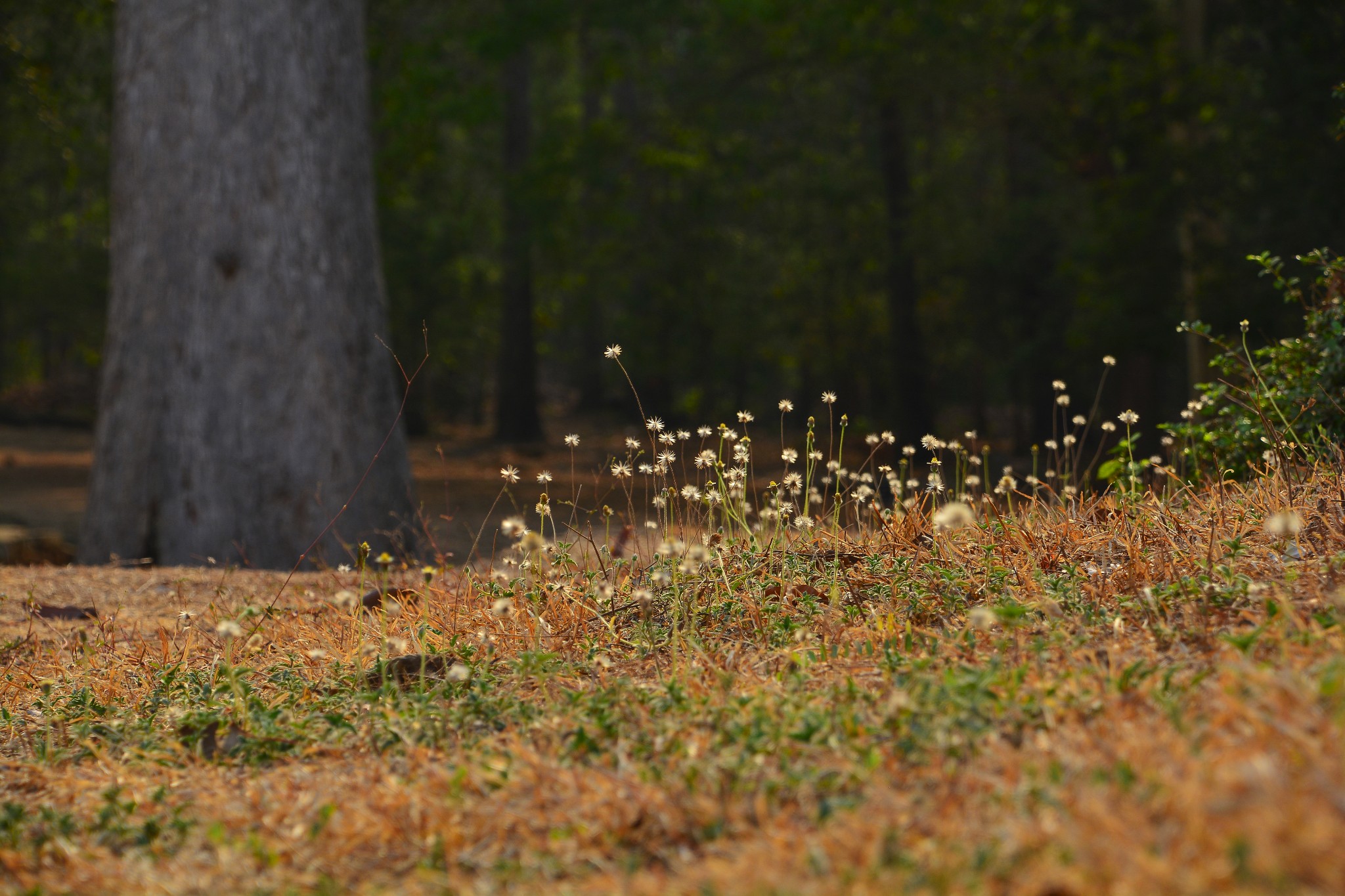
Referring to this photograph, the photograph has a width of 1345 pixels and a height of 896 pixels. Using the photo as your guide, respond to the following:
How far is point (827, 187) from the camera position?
1977 cm

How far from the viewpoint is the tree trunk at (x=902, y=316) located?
17469mm

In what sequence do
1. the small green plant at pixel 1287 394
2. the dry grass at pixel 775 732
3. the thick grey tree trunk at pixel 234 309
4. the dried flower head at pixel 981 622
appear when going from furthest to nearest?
the thick grey tree trunk at pixel 234 309
the small green plant at pixel 1287 394
the dried flower head at pixel 981 622
the dry grass at pixel 775 732

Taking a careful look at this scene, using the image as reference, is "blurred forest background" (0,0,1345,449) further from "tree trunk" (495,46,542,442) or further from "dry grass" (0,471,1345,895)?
"dry grass" (0,471,1345,895)

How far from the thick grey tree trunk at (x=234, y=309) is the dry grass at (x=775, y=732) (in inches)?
110

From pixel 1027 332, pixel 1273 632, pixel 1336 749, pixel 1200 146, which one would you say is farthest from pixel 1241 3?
pixel 1336 749

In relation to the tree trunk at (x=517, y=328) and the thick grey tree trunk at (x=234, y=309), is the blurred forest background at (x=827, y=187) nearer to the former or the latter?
the tree trunk at (x=517, y=328)

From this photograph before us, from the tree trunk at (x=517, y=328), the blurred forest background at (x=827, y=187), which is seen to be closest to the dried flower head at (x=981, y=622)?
the blurred forest background at (x=827, y=187)

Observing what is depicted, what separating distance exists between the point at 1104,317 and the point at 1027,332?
5868mm

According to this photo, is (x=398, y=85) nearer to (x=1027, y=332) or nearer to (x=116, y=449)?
(x=116, y=449)

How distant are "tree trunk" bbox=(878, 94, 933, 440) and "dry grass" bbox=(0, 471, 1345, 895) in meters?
13.4

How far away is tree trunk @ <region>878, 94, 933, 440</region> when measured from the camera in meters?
17.5

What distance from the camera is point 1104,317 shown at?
13156 mm

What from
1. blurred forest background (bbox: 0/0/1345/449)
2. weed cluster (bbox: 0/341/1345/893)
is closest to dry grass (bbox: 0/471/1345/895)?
weed cluster (bbox: 0/341/1345/893)

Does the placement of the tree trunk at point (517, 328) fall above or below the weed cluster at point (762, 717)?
above
